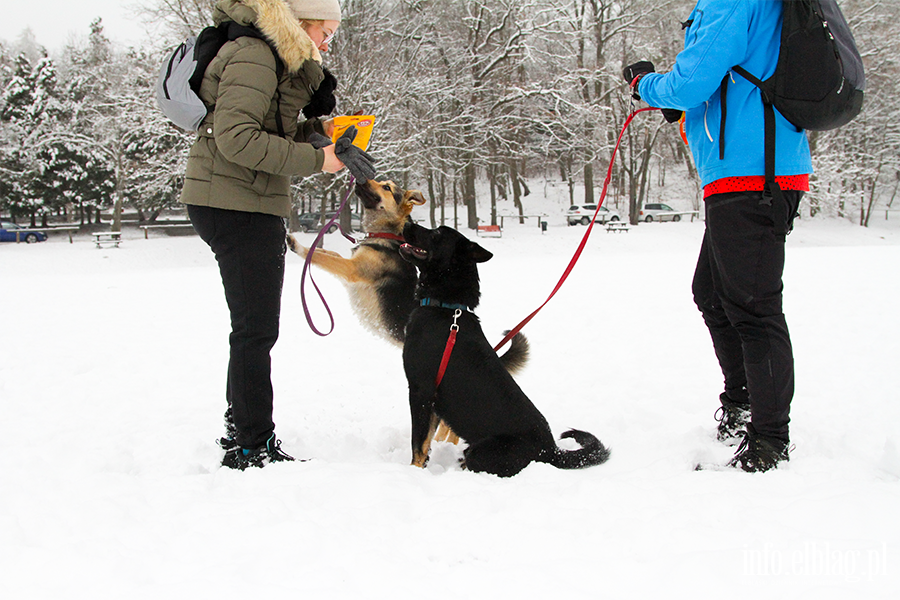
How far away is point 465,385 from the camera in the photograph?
2.51m

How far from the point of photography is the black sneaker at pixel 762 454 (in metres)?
2.23

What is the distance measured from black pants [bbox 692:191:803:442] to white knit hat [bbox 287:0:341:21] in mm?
1969

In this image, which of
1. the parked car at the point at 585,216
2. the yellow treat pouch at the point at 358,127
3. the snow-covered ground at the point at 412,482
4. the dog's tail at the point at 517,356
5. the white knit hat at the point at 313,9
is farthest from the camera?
the parked car at the point at 585,216

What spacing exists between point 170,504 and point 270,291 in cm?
98

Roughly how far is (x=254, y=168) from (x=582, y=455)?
1.96 meters

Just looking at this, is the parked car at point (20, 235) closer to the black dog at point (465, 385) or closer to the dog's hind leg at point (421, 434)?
the black dog at point (465, 385)

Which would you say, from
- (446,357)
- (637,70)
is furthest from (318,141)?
(637,70)

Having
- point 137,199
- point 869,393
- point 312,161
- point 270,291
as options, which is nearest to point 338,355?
point 270,291

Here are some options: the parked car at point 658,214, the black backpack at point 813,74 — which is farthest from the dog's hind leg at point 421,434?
the parked car at point 658,214

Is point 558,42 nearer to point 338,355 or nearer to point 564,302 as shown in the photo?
point 564,302

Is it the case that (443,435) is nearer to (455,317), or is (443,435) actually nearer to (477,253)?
(455,317)

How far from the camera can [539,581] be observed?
4.89ft

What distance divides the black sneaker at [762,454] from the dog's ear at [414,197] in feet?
7.76

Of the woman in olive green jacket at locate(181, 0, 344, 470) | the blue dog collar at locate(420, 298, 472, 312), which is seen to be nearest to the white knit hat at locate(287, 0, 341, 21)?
the woman in olive green jacket at locate(181, 0, 344, 470)
